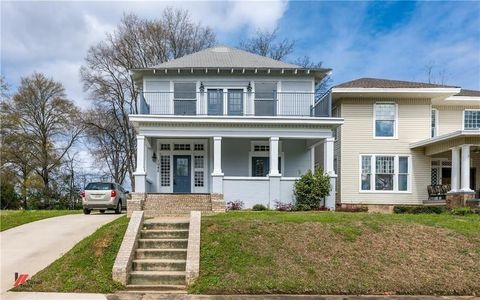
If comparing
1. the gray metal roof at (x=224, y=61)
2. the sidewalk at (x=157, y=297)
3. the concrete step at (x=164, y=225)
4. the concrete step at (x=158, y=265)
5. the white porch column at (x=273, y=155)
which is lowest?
the sidewalk at (x=157, y=297)

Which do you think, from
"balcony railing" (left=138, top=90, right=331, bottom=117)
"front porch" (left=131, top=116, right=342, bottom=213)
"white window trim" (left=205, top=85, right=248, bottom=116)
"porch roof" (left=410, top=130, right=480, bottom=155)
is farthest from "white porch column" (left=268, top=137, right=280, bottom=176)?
"porch roof" (left=410, top=130, right=480, bottom=155)

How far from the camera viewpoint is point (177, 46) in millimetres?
36969

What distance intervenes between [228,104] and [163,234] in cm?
1014

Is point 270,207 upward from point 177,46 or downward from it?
downward

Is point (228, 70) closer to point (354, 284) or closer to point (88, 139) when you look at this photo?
point (354, 284)

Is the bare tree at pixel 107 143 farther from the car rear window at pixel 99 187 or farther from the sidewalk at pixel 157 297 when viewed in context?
the sidewalk at pixel 157 297

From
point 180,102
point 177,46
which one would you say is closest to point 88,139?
point 177,46

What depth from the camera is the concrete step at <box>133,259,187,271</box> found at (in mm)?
8695

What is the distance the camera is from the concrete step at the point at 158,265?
28.5ft

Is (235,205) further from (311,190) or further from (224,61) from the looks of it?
(224,61)

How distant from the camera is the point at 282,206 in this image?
653 inches

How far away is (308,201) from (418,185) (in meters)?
7.61

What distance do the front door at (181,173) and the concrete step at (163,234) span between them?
929 cm

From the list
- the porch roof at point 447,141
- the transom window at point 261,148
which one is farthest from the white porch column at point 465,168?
the transom window at point 261,148
